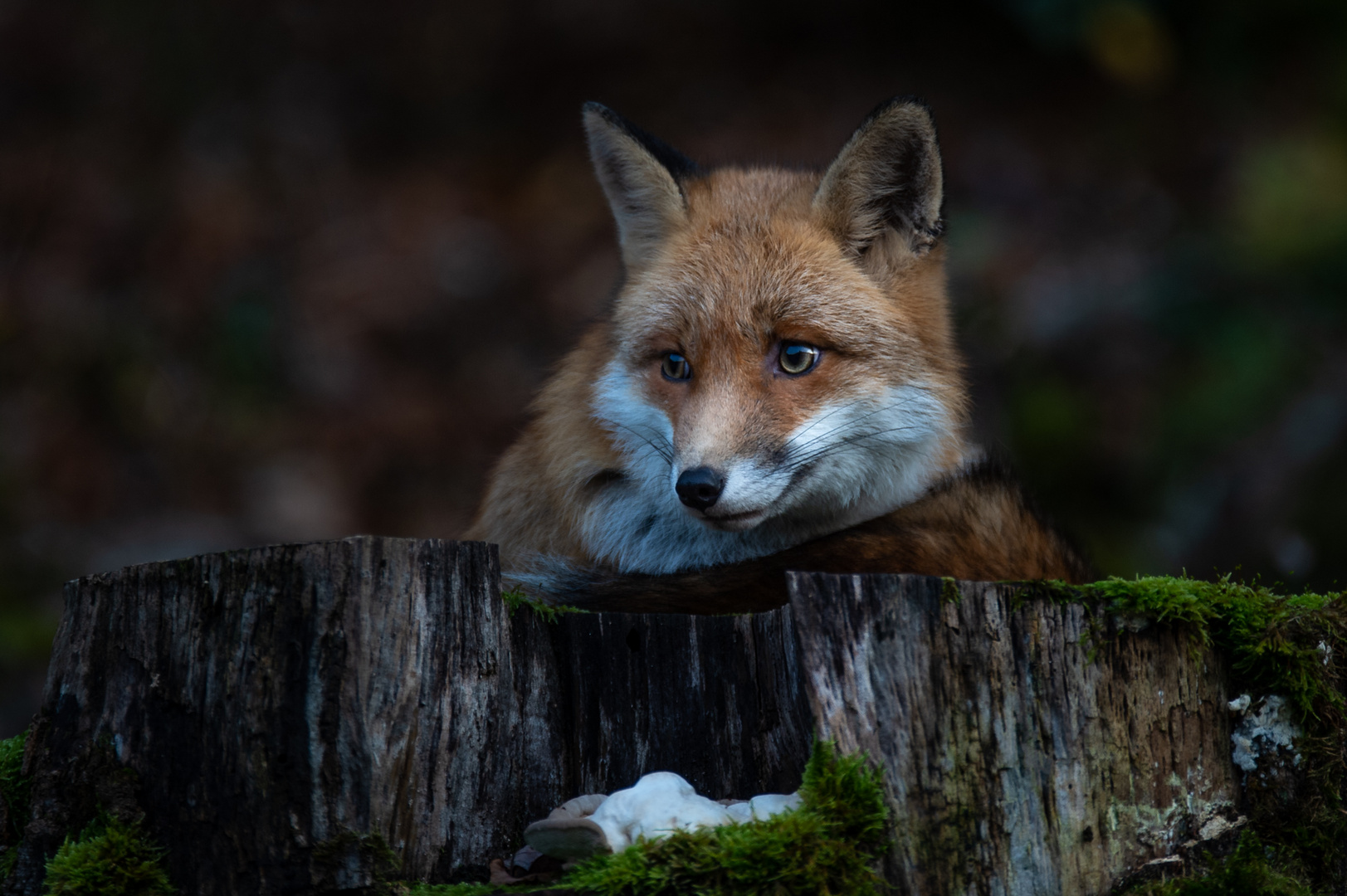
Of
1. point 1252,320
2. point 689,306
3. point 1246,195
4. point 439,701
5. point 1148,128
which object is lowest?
point 439,701

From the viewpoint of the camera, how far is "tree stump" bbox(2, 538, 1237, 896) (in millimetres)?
2420

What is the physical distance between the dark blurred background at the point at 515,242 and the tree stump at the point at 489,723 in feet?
11.9

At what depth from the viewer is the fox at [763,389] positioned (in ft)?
11.5

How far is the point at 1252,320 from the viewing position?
7.34 meters

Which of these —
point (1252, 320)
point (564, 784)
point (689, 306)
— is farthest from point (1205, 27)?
point (564, 784)

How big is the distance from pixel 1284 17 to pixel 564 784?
8.96m

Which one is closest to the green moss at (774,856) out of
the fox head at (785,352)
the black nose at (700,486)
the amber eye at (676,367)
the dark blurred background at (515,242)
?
the black nose at (700,486)

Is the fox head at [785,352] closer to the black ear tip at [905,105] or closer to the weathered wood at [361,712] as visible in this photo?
the black ear tip at [905,105]

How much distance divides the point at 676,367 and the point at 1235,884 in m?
2.34

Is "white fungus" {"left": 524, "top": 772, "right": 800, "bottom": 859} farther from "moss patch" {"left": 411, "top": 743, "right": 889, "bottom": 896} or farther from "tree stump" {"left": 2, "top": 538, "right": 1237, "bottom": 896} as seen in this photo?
"tree stump" {"left": 2, "top": 538, "right": 1237, "bottom": 896}

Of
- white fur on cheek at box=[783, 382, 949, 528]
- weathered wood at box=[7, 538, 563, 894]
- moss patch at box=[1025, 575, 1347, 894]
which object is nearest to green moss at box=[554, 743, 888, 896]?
weathered wood at box=[7, 538, 563, 894]

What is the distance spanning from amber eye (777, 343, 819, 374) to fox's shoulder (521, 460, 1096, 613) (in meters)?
0.61

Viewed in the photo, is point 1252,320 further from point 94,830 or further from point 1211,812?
point 94,830

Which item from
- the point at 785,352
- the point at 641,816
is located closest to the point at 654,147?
the point at 785,352
